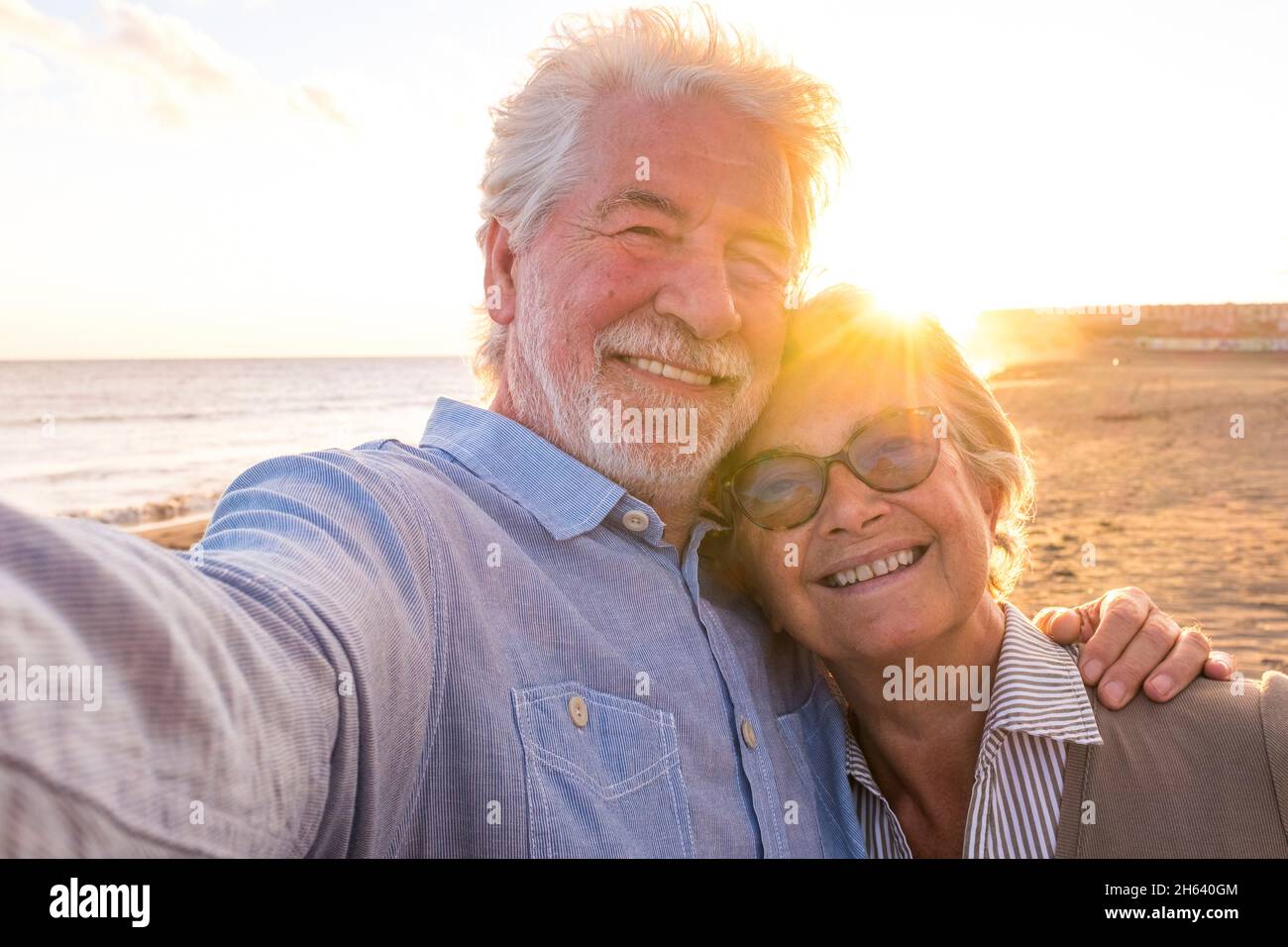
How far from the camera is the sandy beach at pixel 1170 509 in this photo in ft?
28.2

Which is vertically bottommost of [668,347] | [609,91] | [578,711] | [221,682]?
[578,711]

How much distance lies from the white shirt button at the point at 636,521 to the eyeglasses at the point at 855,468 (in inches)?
11.7

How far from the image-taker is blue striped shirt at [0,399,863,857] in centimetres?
85

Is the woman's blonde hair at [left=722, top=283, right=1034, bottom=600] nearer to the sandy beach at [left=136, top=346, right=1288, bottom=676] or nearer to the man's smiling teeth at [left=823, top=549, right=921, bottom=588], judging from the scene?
the man's smiling teeth at [left=823, top=549, right=921, bottom=588]

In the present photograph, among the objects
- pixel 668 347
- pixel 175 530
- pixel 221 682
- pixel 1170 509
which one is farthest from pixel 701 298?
pixel 1170 509

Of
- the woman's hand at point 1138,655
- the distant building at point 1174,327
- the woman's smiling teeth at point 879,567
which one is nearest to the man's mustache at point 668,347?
the woman's smiling teeth at point 879,567

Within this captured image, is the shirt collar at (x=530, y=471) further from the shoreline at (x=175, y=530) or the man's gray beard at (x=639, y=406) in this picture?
the shoreline at (x=175, y=530)

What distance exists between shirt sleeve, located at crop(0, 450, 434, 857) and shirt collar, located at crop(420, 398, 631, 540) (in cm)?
50

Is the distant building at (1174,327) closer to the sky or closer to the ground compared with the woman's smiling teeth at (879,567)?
closer to the sky

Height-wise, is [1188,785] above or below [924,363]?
below

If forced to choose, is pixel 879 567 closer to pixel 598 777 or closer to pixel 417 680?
pixel 598 777

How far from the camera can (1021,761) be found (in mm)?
2023

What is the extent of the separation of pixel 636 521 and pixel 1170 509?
13122 millimetres
